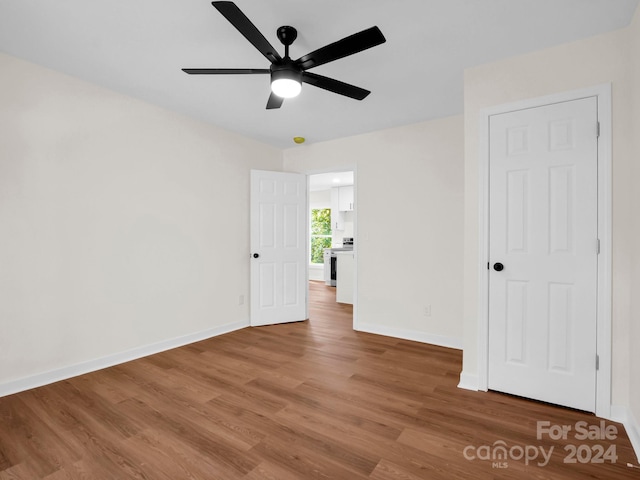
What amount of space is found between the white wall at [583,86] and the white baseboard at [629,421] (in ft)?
0.15

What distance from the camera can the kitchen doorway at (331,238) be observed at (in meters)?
5.83

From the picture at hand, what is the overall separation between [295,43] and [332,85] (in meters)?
0.43

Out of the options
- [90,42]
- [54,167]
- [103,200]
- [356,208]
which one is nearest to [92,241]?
[103,200]

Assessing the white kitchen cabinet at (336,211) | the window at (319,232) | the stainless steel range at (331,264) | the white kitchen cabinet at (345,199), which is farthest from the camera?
the window at (319,232)

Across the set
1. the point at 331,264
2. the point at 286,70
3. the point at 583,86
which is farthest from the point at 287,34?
the point at 331,264

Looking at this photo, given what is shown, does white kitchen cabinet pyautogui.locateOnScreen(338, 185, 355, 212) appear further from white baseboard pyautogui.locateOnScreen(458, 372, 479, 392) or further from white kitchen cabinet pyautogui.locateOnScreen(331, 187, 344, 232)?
white baseboard pyautogui.locateOnScreen(458, 372, 479, 392)

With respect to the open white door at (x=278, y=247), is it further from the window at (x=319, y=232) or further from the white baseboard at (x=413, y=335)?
the window at (x=319, y=232)

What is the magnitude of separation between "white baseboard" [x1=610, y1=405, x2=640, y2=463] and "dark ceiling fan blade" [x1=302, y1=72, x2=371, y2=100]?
103 inches

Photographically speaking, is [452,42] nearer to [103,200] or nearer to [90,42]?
[90,42]

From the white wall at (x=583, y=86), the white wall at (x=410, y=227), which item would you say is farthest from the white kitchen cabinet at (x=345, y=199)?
the white wall at (x=583, y=86)

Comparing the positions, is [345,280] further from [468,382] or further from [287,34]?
[287,34]

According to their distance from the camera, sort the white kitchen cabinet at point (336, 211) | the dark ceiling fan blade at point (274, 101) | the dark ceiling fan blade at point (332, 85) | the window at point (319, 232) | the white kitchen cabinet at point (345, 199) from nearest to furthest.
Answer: the dark ceiling fan blade at point (332, 85)
the dark ceiling fan blade at point (274, 101)
the white kitchen cabinet at point (345, 199)
the white kitchen cabinet at point (336, 211)
the window at point (319, 232)

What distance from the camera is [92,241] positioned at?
288 cm

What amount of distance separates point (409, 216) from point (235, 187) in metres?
2.24
